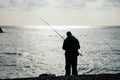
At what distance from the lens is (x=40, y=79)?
10250 mm

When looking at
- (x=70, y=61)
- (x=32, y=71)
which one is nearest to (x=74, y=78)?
(x=70, y=61)

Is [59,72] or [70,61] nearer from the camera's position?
[70,61]

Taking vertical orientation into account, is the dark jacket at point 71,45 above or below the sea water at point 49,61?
above

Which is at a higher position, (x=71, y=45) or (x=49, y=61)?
(x=71, y=45)

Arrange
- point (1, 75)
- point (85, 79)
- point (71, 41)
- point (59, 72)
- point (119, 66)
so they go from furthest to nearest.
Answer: point (119, 66), point (59, 72), point (1, 75), point (71, 41), point (85, 79)

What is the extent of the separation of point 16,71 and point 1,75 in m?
2.66

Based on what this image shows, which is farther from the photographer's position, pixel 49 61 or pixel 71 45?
pixel 49 61

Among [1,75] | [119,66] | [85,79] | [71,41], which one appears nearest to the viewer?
[85,79]

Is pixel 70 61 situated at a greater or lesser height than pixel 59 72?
greater

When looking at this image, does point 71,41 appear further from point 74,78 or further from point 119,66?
point 119,66

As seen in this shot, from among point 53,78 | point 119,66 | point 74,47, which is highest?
point 74,47

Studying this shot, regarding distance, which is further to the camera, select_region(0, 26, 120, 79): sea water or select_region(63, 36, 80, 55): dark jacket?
select_region(0, 26, 120, 79): sea water

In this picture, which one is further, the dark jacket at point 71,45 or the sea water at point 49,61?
the sea water at point 49,61

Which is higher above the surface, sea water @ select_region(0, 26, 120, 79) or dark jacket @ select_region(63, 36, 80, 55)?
dark jacket @ select_region(63, 36, 80, 55)
